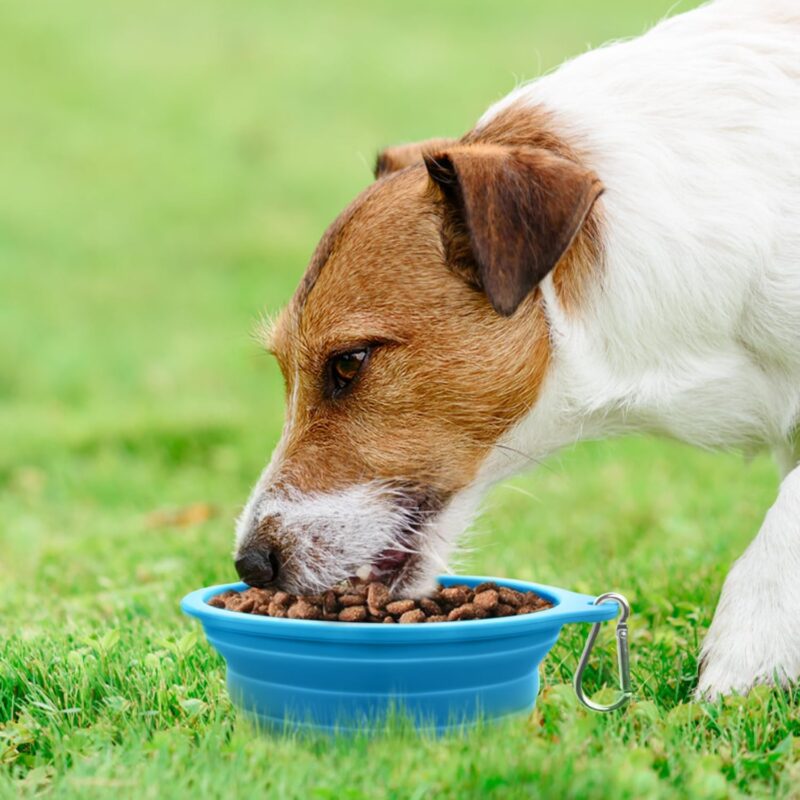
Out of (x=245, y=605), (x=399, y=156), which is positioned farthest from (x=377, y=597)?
(x=399, y=156)

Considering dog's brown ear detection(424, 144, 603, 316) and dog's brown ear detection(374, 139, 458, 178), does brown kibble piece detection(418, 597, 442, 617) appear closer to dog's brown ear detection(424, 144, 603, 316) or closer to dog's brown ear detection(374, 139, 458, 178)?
dog's brown ear detection(424, 144, 603, 316)

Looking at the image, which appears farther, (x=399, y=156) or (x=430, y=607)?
(x=399, y=156)

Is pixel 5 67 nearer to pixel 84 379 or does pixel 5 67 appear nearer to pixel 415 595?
pixel 84 379

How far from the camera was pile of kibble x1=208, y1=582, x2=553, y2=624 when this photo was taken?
2.97m

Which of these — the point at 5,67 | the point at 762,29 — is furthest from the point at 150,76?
the point at 762,29

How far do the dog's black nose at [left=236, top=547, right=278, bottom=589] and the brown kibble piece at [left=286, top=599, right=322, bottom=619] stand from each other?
0.35ft

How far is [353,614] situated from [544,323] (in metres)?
0.88

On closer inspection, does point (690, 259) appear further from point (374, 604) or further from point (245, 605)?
point (245, 605)

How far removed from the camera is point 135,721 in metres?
2.82

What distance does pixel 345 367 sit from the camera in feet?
10.4

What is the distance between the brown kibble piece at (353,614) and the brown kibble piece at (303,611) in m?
0.06

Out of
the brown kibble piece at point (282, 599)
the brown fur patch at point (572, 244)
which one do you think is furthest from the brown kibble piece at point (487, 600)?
the brown fur patch at point (572, 244)

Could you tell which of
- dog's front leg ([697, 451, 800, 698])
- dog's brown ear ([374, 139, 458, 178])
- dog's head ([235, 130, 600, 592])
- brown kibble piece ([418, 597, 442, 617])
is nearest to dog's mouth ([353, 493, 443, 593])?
dog's head ([235, 130, 600, 592])

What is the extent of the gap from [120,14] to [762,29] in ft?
58.8
